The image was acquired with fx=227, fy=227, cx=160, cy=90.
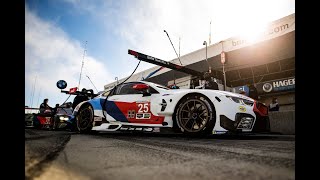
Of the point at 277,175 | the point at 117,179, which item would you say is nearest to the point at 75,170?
the point at 117,179

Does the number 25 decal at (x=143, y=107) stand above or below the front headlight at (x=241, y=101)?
below

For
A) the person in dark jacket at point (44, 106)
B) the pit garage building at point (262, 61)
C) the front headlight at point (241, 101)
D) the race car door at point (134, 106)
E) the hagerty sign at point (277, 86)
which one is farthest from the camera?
the hagerty sign at point (277, 86)

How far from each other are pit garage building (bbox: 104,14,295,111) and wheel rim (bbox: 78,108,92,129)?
728 cm

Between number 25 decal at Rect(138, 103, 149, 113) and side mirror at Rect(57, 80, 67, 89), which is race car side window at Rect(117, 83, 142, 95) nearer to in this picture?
number 25 decal at Rect(138, 103, 149, 113)

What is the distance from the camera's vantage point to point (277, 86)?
42.7 ft

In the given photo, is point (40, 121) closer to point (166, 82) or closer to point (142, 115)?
point (142, 115)

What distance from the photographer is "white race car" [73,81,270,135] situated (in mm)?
4023

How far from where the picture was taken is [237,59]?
46.7 feet

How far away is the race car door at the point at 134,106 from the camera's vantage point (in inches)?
191

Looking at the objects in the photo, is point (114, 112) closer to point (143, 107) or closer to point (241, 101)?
point (143, 107)

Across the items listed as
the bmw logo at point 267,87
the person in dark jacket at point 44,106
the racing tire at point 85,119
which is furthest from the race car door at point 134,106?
the bmw logo at point 267,87

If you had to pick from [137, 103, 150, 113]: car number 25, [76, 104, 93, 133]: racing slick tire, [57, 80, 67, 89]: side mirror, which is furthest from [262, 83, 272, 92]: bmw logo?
[57, 80, 67, 89]: side mirror

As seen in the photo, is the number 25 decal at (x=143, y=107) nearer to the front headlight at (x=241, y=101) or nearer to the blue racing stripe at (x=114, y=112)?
the blue racing stripe at (x=114, y=112)

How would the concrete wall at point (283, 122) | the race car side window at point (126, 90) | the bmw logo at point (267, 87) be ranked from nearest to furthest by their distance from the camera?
1. the race car side window at point (126, 90)
2. the concrete wall at point (283, 122)
3. the bmw logo at point (267, 87)
